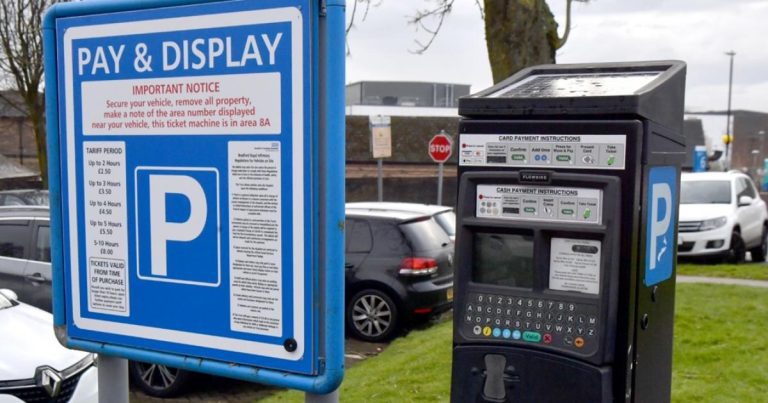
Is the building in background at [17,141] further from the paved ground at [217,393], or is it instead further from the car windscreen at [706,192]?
the paved ground at [217,393]

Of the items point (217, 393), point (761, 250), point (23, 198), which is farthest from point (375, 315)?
point (761, 250)

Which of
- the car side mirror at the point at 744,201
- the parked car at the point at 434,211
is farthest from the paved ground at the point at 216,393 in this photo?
the car side mirror at the point at 744,201

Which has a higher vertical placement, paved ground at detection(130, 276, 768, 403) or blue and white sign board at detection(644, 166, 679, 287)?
blue and white sign board at detection(644, 166, 679, 287)

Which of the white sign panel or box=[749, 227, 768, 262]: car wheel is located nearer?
the white sign panel

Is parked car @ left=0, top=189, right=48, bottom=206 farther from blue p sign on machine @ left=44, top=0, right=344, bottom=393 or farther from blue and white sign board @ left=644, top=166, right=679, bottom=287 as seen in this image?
blue and white sign board @ left=644, top=166, right=679, bottom=287

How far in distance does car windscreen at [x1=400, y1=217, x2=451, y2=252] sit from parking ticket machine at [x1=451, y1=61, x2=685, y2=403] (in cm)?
653

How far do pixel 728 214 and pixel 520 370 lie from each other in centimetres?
1253

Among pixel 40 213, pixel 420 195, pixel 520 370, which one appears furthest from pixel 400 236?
pixel 420 195

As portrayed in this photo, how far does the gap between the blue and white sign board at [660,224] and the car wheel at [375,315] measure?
21.1 feet

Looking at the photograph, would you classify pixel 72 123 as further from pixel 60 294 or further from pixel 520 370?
pixel 520 370

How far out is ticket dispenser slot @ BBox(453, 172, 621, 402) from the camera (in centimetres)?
270

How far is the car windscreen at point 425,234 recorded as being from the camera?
9.57 meters

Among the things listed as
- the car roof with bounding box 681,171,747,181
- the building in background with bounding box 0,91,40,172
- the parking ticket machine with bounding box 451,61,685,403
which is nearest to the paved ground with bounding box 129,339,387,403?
the parking ticket machine with bounding box 451,61,685,403

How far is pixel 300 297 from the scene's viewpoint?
2227mm
